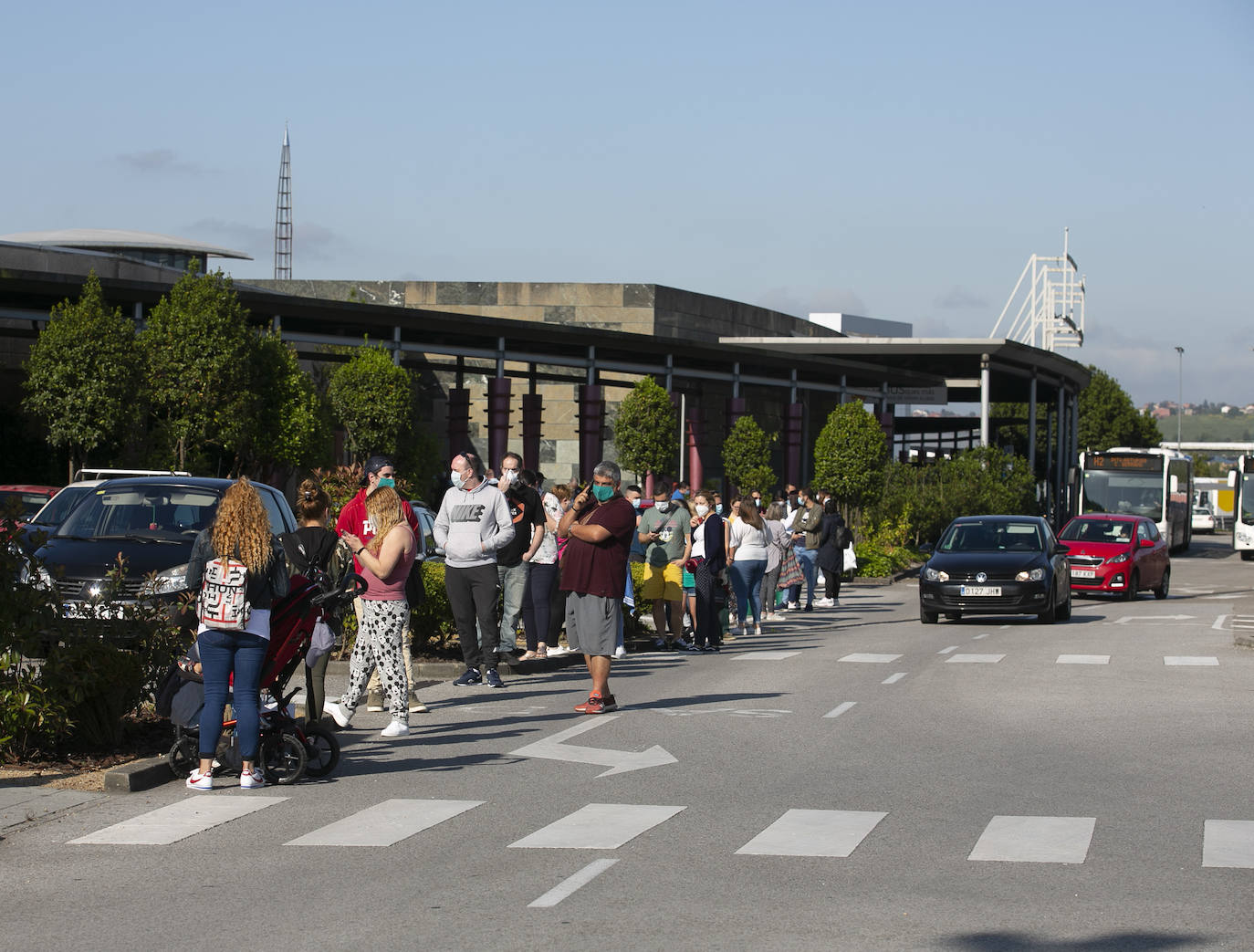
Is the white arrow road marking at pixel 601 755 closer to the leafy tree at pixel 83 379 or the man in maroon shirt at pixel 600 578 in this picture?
the man in maroon shirt at pixel 600 578

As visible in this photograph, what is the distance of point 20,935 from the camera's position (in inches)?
241

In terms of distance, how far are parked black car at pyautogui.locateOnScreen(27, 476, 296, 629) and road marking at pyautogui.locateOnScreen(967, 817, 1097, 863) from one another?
24.0 feet

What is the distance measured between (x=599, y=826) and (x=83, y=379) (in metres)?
28.7

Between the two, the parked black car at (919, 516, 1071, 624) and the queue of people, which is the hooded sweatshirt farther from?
the parked black car at (919, 516, 1071, 624)

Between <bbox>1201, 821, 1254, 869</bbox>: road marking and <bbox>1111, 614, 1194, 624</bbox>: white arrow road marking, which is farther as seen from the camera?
<bbox>1111, 614, 1194, 624</bbox>: white arrow road marking

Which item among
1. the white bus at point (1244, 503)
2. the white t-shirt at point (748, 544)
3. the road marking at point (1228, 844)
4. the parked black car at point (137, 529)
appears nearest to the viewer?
the road marking at point (1228, 844)

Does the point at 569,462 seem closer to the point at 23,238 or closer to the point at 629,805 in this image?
the point at 23,238

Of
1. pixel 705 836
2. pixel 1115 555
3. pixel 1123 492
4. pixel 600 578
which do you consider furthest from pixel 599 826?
pixel 1123 492

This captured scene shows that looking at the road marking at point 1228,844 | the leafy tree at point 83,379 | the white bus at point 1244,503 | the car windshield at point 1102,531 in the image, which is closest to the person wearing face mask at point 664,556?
the road marking at point 1228,844

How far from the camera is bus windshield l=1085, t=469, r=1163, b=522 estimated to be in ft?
193

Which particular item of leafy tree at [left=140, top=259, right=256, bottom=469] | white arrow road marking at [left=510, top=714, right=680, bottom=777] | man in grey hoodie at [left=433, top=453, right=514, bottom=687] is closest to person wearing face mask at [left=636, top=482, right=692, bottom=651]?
man in grey hoodie at [left=433, top=453, right=514, bottom=687]

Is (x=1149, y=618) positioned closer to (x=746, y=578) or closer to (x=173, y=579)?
(x=746, y=578)

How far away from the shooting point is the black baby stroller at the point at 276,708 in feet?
31.2

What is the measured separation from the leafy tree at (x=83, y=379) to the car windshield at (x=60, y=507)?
18.9 metres
